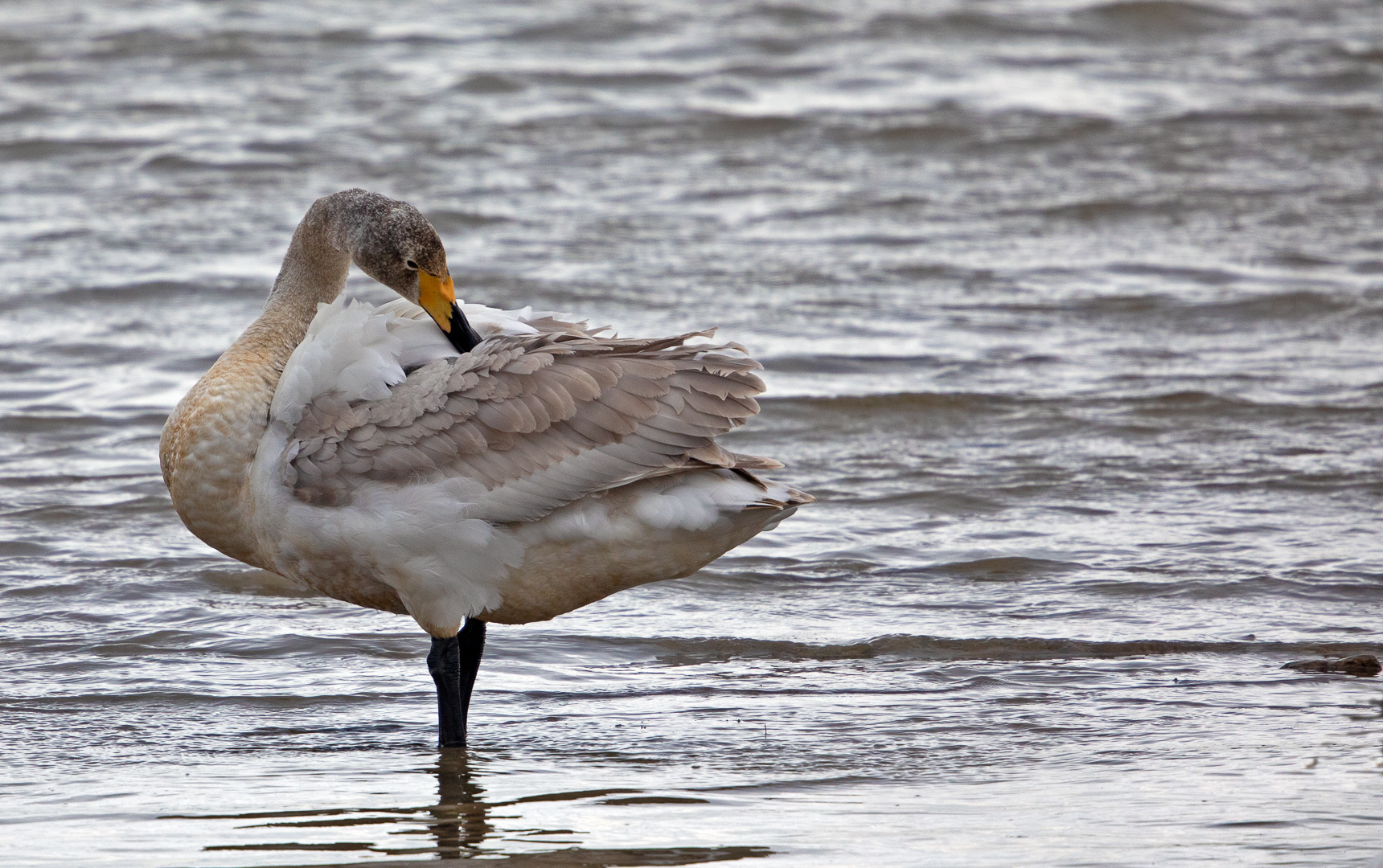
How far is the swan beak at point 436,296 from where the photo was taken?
500 centimetres

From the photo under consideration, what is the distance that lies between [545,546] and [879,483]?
9.94ft

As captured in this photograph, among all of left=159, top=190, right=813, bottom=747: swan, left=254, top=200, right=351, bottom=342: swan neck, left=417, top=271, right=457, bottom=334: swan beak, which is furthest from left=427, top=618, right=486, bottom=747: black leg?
left=254, top=200, right=351, bottom=342: swan neck

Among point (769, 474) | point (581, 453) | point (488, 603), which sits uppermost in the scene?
point (581, 453)

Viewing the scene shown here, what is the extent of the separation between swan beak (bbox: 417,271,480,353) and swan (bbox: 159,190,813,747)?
0.24ft

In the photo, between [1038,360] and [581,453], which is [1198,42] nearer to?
[1038,360]

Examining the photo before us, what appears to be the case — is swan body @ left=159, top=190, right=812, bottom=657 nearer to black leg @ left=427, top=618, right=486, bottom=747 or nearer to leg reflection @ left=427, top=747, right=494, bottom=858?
black leg @ left=427, top=618, right=486, bottom=747

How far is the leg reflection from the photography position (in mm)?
3879

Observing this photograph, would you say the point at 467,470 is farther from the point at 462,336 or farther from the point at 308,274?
the point at 308,274

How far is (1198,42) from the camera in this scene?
17938 millimetres

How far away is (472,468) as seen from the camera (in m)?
4.58

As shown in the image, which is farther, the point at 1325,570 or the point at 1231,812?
the point at 1325,570

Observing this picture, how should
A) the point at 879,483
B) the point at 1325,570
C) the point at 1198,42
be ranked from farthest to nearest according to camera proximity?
the point at 1198,42 → the point at 879,483 → the point at 1325,570

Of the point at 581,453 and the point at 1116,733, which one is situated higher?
the point at 581,453

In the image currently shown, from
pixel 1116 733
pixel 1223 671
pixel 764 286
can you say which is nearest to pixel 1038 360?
pixel 764 286
